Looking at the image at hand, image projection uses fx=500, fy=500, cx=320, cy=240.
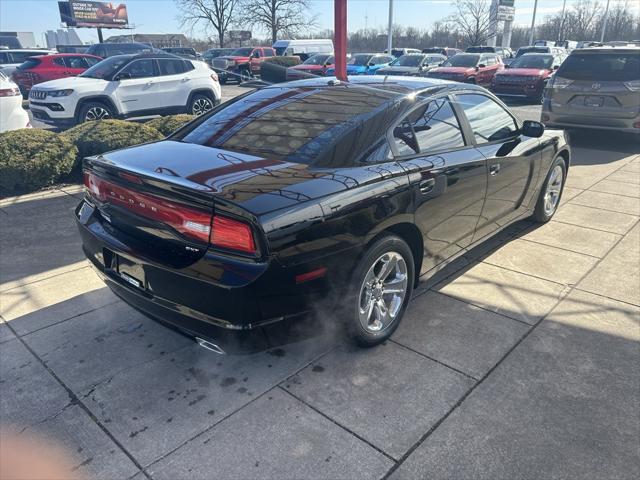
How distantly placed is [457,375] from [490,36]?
4962 centimetres

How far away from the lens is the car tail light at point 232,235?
2.28m

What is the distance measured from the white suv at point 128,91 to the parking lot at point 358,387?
6855 millimetres

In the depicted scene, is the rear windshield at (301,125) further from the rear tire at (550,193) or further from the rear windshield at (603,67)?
the rear windshield at (603,67)

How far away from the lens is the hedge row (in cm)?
604

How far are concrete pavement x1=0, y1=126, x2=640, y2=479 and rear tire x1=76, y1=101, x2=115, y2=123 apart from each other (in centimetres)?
689

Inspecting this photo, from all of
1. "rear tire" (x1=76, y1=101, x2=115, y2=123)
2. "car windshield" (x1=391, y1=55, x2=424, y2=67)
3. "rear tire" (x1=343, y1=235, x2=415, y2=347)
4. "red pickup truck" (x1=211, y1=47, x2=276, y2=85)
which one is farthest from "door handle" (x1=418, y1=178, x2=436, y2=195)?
"red pickup truck" (x1=211, y1=47, x2=276, y2=85)

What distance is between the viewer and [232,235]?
231 centimetres

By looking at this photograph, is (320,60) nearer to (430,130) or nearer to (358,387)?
(430,130)

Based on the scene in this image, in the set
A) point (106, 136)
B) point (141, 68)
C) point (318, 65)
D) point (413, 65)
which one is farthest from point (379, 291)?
point (318, 65)

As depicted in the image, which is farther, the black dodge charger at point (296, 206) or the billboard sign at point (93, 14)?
the billboard sign at point (93, 14)

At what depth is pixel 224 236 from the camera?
7.63ft

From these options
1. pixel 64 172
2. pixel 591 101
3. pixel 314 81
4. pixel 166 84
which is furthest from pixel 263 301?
pixel 166 84

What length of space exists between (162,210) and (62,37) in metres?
81.6

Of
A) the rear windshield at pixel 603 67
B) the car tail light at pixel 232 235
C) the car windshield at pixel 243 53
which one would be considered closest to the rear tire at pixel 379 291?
the car tail light at pixel 232 235
